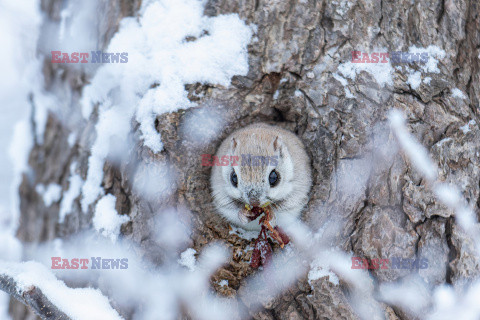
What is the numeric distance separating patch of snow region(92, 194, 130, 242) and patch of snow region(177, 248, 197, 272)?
20.7 inches

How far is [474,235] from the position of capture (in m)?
2.76

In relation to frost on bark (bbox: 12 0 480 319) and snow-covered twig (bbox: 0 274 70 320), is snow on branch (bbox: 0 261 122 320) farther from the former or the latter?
frost on bark (bbox: 12 0 480 319)

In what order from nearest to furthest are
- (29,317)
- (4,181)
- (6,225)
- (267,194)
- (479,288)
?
1. (479,288)
2. (267,194)
3. (29,317)
4. (6,225)
5. (4,181)

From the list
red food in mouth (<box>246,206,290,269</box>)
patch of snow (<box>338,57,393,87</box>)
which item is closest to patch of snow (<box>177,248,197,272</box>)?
red food in mouth (<box>246,206,290,269</box>)

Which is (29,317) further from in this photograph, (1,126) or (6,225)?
(1,126)

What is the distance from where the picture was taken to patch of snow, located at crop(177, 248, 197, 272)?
9.50ft

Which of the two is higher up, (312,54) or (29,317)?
(312,54)

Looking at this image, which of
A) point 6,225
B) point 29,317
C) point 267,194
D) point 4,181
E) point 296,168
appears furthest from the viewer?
point 4,181

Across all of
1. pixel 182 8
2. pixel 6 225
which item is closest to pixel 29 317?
pixel 6 225

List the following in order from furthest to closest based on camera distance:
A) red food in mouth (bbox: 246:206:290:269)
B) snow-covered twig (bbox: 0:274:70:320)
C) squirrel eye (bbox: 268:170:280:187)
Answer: squirrel eye (bbox: 268:170:280:187) → red food in mouth (bbox: 246:206:290:269) → snow-covered twig (bbox: 0:274:70:320)

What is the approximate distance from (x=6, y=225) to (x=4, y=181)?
827 millimetres

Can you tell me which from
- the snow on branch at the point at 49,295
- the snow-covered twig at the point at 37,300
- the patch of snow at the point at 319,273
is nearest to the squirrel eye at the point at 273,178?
the patch of snow at the point at 319,273

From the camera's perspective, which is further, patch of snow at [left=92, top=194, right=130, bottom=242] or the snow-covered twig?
patch of snow at [left=92, top=194, right=130, bottom=242]

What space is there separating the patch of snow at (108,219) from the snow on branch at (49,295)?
44 centimetres
